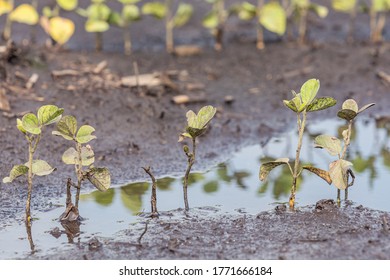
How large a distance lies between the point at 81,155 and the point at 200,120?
0.60 m

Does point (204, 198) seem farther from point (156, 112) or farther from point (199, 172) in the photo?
point (156, 112)

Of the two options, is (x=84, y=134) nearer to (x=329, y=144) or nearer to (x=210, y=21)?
(x=329, y=144)

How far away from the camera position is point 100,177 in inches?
157

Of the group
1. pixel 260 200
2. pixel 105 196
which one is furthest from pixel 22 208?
pixel 260 200

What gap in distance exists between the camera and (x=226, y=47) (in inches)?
302

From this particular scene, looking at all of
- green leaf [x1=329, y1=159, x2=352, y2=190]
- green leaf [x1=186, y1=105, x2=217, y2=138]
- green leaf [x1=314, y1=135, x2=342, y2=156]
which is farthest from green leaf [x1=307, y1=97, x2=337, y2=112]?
green leaf [x1=186, y1=105, x2=217, y2=138]

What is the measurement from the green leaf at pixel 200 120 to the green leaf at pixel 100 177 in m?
0.44

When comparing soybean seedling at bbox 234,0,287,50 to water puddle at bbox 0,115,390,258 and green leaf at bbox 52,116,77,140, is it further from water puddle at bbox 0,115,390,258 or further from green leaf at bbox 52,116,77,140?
green leaf at bbox 52,116,77,140

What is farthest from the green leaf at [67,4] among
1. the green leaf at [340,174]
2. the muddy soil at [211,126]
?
the green leaf at [340,174]

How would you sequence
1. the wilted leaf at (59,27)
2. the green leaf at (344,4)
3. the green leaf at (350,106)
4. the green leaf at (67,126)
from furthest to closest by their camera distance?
the green leaf at (344,4) → the wilted leaf at (59,27) → the green leaf at (350,106) → the green leaf at (67,126)

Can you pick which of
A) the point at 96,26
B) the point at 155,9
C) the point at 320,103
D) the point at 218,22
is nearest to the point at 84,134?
Answer: the point at 320,103

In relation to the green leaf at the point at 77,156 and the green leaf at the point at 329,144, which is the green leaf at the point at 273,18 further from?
the green leaf at the point at 77,156

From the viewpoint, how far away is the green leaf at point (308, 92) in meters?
3.91

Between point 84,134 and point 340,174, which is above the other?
point 84,134
